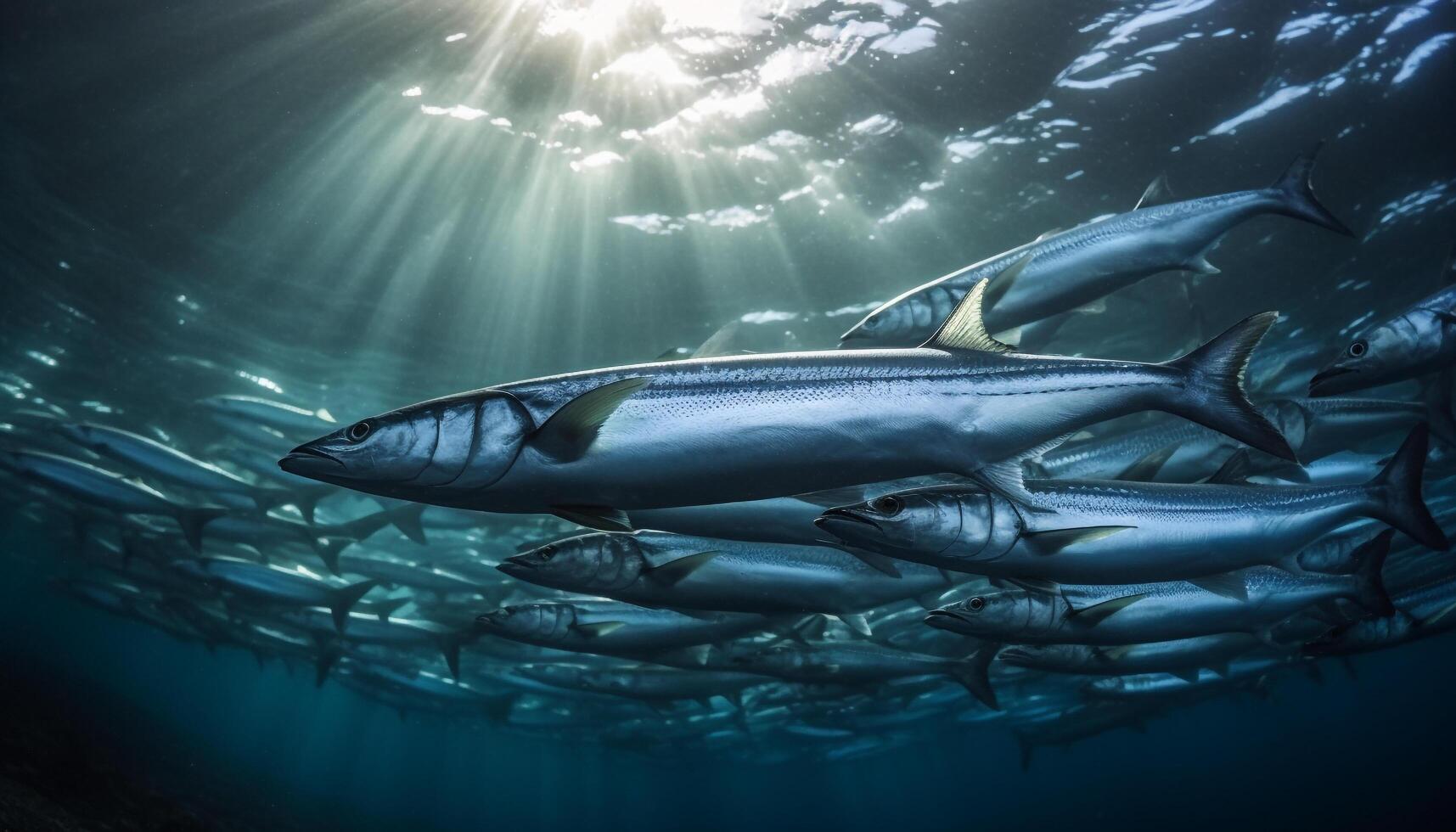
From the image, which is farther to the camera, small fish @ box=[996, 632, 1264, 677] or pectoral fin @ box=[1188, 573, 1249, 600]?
small fish @ box=[996, 632, 1264, 677]

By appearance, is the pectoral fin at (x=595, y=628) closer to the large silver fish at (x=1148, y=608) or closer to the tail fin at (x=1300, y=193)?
the large silver fish at (x=1148, y=608)

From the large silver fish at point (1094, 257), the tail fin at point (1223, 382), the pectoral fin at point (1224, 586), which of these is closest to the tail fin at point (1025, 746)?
the pectoral fin at point (1224, 586)

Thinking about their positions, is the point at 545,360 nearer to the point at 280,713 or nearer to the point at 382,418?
the point at 382,418

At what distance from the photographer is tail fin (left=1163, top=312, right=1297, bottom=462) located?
104 inches

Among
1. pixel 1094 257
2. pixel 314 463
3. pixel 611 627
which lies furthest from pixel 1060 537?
pixel 611 627

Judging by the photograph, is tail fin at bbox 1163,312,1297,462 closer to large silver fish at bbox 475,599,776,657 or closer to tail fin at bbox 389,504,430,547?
large silver fish at bbox 475,599,776,657

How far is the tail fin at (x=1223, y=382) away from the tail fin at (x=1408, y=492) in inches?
95.5

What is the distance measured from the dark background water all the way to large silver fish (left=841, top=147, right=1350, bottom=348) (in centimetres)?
439

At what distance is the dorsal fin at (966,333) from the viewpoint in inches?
111

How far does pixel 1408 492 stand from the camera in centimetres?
414

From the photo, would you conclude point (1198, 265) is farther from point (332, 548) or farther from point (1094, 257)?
point (332, 548)

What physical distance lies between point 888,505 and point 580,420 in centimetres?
138

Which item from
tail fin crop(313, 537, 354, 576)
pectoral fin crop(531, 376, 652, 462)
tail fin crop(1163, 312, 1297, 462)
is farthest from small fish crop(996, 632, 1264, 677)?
tail fin crop(313, 537, 354, 576)

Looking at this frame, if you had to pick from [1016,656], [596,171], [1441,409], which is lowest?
[1016,656]
